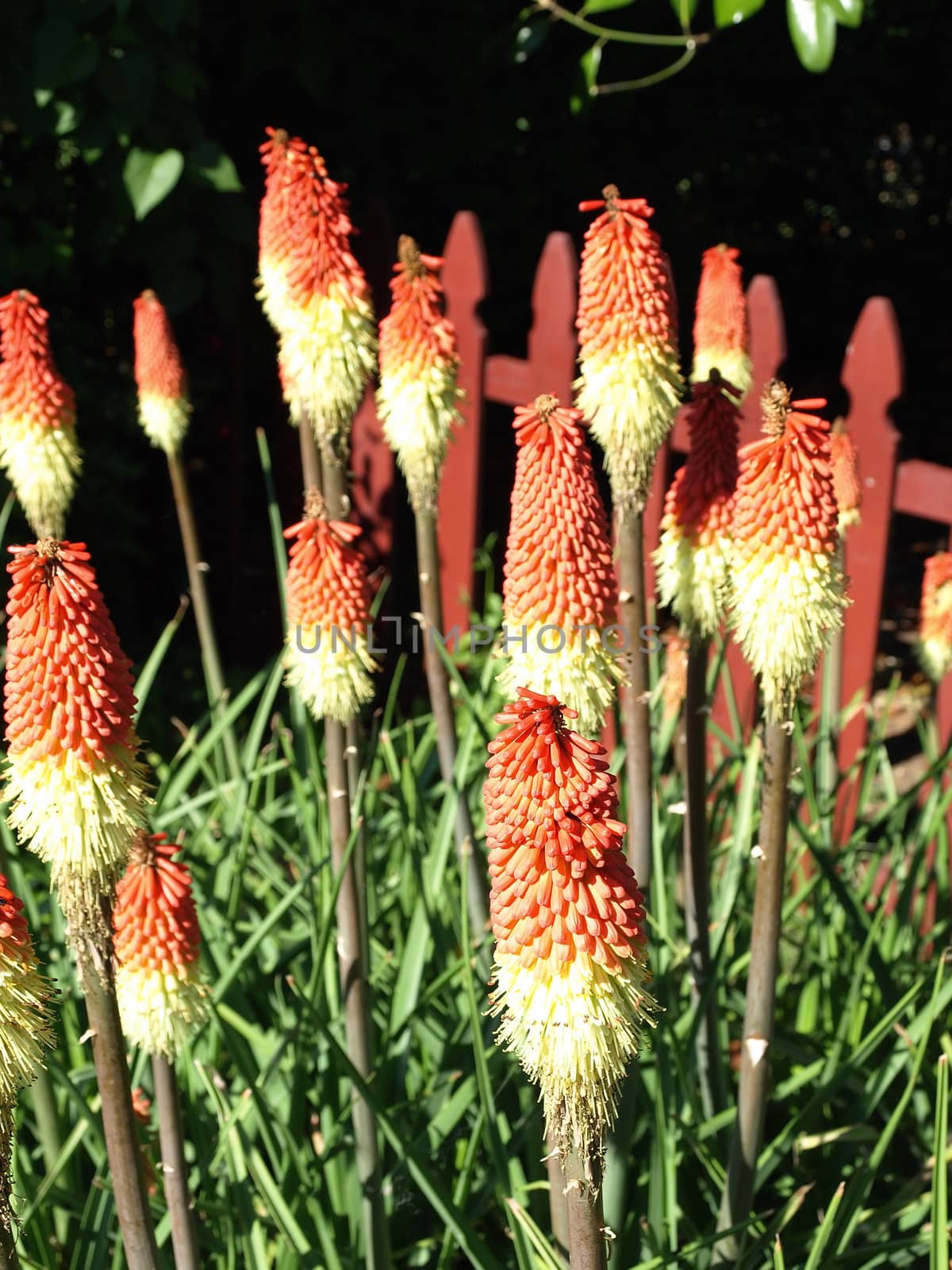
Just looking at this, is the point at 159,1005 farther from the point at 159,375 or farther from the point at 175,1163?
the point at 159,375

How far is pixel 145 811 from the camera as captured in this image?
5.93 ft

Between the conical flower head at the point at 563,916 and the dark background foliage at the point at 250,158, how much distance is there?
3.63 meters

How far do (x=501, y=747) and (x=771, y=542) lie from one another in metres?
0.76

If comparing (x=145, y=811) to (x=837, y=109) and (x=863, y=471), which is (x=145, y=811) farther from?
(x=837, y=109)

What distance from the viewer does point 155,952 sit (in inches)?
82.3

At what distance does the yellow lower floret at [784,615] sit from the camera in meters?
2.03

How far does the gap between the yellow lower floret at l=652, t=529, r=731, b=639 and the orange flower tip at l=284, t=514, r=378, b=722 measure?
600mm

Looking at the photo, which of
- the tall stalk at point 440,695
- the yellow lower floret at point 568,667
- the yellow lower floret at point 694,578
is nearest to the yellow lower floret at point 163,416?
the tall stalk at point 440,695

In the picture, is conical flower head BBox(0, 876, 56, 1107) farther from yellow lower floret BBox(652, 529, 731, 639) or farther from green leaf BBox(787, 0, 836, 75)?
green leaf BBox(787, 0, 836, 75)

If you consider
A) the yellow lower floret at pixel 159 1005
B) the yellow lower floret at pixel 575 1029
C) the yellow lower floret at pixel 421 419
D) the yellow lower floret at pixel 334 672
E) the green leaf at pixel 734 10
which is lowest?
the yellow lower floret at pixel 159 1005

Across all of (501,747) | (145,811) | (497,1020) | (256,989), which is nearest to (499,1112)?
(497,1020)

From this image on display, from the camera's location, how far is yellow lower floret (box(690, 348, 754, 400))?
10.9 ft

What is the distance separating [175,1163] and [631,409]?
1.47 meters

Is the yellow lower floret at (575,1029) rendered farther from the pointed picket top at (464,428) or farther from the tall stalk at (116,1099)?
the pointed picket top at (464,428)
